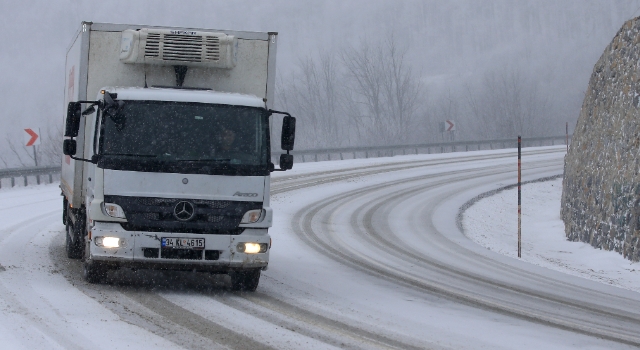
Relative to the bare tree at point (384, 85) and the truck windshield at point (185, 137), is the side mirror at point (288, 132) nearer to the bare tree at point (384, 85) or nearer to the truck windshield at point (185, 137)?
the truck windshield at point (185, 137)

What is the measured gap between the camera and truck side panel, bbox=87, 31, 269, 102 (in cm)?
1061

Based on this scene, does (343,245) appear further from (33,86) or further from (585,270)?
(33,86)

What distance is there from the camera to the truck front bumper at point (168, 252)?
945 centimetres

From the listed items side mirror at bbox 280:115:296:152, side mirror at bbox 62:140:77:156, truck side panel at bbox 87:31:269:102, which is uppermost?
truck side panel at bbox 87:31:269:102

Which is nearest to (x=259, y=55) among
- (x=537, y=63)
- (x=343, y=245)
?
(x=343, y=245)

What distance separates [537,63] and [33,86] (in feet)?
262

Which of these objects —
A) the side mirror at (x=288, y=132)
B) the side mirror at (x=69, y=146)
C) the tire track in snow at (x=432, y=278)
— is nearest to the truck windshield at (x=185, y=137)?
the side mirror at (x=288, y=132)

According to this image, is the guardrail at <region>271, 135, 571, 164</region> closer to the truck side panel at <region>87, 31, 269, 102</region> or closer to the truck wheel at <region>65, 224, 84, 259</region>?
the truck wheel at <region>65, 224, 84, 259</region>

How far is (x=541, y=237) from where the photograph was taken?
19.3 meters

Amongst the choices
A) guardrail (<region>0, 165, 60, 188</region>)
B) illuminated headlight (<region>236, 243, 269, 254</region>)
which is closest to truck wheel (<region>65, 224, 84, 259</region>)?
illuminated headlight (<region>236, 243, 269, 254</region>)

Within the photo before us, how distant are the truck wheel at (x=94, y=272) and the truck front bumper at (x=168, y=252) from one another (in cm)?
29

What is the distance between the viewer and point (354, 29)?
418 ft

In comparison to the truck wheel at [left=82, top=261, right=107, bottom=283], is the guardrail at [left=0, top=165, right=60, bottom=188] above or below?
above

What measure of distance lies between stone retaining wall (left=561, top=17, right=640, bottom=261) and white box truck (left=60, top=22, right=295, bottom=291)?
7.51 m
